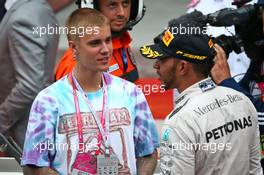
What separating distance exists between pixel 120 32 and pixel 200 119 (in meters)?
1.17

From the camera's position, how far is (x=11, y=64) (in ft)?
15.2

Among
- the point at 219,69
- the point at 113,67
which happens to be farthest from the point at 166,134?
the point at 113,67

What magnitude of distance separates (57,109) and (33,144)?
0.63 ft

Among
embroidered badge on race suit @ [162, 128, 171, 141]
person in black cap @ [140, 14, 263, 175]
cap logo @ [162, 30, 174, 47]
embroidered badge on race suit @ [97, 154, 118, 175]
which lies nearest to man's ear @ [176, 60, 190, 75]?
person in black cap @ [140, 14, 263, 175]

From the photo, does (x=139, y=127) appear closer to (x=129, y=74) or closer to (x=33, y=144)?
(x=33, y=144)

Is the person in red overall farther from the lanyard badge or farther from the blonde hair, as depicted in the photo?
the lanyard badge

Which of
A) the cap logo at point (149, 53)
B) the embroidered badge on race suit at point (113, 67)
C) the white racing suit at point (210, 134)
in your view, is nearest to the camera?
the white racing suit at point (210, 134)

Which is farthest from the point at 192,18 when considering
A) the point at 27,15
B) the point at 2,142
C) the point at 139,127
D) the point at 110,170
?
the point at 2,142

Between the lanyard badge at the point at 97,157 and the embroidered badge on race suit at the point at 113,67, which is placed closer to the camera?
the lanyard badge at the point at 97,157

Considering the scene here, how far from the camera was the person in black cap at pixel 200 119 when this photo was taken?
11.2ft

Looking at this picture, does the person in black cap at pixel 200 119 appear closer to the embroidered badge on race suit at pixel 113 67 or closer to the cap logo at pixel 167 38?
the cap logo at pixel 167 38

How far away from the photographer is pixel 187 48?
11.7 ft

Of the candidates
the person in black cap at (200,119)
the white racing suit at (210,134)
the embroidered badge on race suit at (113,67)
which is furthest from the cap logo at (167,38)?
the embroidered badge on race suit at (113,67)

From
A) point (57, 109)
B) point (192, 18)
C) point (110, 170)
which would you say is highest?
point (192, 18)
